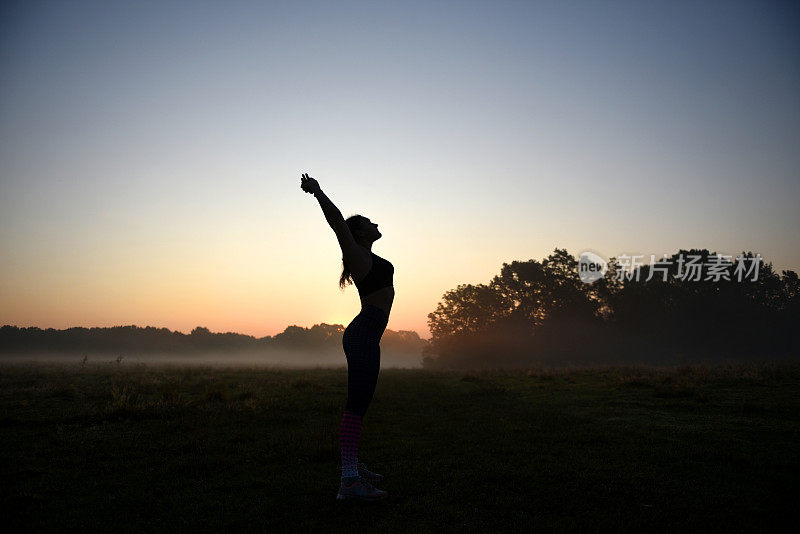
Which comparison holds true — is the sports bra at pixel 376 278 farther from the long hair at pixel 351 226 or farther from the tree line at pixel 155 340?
the tree line at pixel 155 340

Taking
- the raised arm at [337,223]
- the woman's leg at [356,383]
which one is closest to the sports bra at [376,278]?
the raised arm at [337,223]

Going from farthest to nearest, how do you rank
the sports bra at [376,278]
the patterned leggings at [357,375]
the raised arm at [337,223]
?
the sports bra at [376,278]
the patterned leggings at [357,375]
the raised arm at [337,223]

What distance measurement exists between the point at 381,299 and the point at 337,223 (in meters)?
0.99

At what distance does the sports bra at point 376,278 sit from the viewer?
15.2 ft

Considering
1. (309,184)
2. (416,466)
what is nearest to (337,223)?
(309,184)

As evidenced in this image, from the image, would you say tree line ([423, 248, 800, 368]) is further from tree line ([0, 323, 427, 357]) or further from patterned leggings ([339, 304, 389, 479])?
patterned leggings ([339, 304, 389, 479])

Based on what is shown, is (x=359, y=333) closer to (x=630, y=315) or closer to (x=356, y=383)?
(x=356, y=383)

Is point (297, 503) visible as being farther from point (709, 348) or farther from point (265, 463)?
point (709, 348)

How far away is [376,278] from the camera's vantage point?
15.3 ft

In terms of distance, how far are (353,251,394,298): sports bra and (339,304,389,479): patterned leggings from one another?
0.27 m

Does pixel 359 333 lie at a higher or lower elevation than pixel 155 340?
higher

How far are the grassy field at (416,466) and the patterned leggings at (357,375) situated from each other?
52 cm

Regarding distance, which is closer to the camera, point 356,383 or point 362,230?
point 356,383

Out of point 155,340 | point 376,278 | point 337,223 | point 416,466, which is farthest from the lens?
point 155,340
